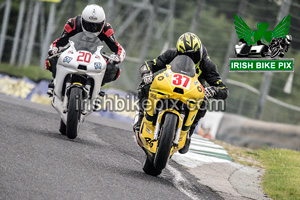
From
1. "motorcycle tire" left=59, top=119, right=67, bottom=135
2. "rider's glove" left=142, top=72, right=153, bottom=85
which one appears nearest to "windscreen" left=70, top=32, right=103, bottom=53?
"motorcycle tire" left=59, top=119, right=67, bottom=135

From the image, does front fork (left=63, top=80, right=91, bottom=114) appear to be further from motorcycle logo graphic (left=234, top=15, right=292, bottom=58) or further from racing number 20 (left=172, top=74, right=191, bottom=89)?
motorcycle logo graphic (left=234, top=15, right=292, bottom=58)

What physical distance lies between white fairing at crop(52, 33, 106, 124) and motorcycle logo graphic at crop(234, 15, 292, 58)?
27.1 feet

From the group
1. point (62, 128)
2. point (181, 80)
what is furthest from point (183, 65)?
point (62, 128)

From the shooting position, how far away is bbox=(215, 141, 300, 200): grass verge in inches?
332

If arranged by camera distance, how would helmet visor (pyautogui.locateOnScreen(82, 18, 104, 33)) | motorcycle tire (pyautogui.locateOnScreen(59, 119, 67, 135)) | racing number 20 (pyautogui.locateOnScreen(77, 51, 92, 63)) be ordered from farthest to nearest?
motorcycle tire (pyautogui.locateOnScreen(59, 119, 67, 135))
helmet visor (pyautogui.locateOnScreen(82, 18, 104, 33))
racing number 20 (pyautogui.locateOnScreen(77, 51, 92, 63))

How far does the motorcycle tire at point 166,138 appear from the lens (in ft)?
24.0

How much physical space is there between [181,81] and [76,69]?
2205 mm

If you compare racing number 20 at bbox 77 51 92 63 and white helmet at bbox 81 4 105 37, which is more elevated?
white helmet at bbox 81 4 105 37

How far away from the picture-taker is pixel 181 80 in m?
7.54

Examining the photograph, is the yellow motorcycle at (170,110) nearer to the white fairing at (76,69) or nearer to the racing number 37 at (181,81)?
the racing number 37 at (181,81)

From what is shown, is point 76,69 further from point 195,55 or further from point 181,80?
point 181,80

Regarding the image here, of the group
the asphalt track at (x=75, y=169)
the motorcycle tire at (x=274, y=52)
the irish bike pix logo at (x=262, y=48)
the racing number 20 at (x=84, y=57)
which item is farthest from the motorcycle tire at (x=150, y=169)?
the motorcycle tire at (x=274, y=52)

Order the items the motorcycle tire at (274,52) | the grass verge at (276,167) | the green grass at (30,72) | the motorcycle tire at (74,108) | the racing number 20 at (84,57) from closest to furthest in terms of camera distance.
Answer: the grass verge at (276,167) < the motorcycle tire at (74,108) < the racing number 20 at (84,57) < the motorcycle tire at (274,52) < the green grass at (30,72)

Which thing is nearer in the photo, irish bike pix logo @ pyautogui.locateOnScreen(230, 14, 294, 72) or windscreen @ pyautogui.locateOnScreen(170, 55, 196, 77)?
windscreen @ pyautogui.locateOnScreen(170, 55, 196, 77)
